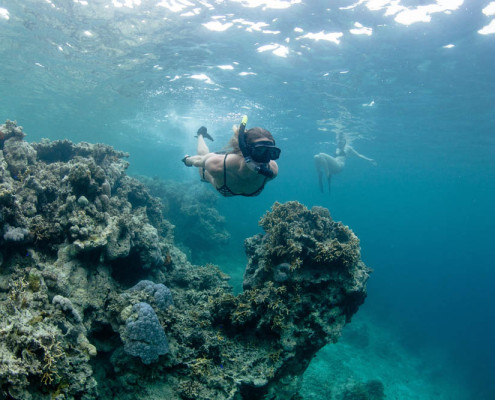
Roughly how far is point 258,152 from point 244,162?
467mm

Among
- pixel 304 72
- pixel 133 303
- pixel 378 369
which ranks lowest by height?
pixel 133 303

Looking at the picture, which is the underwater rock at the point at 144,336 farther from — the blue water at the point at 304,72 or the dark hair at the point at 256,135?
the blue water at the point at 304,72

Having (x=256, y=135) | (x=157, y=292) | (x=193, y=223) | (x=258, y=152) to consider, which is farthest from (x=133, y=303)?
(x=193, y=223)

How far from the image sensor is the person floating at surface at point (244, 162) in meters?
4.14

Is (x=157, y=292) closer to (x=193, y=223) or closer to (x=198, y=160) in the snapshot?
(x=198, y=160)

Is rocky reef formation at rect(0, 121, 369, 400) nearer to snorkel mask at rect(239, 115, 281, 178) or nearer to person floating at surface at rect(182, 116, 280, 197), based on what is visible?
person floating at surface at rect(182, 116, 280, 197)

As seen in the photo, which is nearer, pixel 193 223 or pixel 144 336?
pixel 144 336

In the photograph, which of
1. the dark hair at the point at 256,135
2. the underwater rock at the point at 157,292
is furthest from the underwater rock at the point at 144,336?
the dark hair at the point at 256,135

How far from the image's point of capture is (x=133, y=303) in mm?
4734

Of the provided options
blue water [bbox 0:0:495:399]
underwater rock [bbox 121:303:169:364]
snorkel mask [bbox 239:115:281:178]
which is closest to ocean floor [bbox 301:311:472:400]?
blue water [bbox 0:0:495:399]

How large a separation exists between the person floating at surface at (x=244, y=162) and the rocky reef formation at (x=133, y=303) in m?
2.25

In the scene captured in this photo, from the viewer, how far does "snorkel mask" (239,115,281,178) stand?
410 cm

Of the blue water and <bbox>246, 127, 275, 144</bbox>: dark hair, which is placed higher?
the blue water

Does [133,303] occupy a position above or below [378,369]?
below
